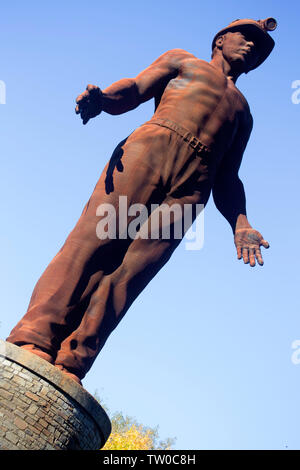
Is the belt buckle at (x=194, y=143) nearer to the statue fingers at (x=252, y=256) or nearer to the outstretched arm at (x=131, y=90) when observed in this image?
the outstretched arm at (x=131, y=90)

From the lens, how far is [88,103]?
7.53 metres

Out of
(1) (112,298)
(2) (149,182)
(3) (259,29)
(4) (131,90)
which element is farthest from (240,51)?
(1) (112,298)

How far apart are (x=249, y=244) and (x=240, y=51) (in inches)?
123

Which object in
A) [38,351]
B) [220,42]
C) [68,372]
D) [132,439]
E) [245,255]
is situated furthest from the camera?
[132,439]

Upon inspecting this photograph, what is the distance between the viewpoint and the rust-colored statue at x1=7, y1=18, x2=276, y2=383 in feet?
24.1

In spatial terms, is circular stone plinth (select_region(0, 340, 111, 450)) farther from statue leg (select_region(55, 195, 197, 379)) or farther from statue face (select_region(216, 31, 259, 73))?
statue face (select_region(216, 31, 259, 73))

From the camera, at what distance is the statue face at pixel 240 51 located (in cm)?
961

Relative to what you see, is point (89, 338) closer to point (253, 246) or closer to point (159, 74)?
point (253, 246)

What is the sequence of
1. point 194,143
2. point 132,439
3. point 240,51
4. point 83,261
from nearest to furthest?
point 83,261 < point 194,143 < point 240,51 < point 132,439

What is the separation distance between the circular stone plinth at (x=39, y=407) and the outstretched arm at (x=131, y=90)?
9.89 ft

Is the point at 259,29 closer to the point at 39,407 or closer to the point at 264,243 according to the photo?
the point at 264,243

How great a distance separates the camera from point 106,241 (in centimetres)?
784

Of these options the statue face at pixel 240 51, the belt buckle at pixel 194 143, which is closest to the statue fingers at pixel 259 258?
the belt buckle at pixel 194 143
